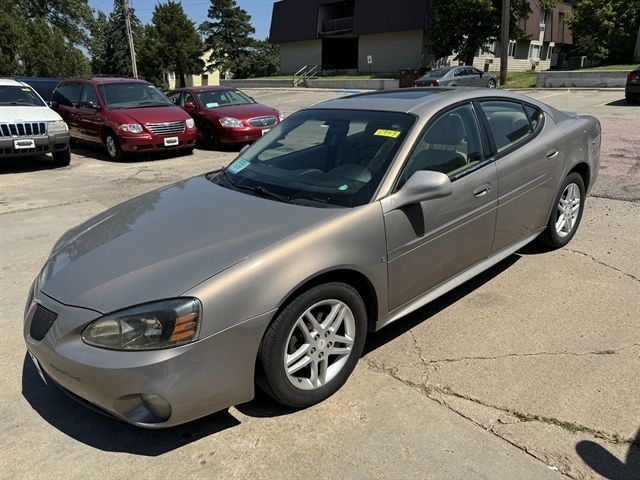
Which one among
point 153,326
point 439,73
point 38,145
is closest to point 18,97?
point 38,145

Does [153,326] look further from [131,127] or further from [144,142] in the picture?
[131,127]

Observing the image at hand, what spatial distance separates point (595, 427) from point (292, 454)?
1517 mm

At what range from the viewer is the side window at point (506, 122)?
3.82 m

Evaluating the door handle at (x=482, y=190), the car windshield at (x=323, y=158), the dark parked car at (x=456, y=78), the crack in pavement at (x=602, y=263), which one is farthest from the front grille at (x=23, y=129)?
the dark parked car at (x=456, y=78)

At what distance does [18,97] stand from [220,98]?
436 cm

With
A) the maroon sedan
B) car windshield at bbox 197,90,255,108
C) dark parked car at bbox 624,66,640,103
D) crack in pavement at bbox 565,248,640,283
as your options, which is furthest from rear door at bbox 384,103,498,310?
dark parked car at bbox 624,66,640,103

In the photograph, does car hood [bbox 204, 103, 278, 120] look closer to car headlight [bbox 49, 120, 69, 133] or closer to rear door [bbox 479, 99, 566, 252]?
car headlight [bbox 49, 120, 69, 133]

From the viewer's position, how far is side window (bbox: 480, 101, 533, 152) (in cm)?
382

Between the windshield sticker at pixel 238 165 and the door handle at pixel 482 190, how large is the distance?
5.38 feet

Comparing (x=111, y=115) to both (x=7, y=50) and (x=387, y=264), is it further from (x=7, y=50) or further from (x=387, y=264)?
(x=7, y=50)

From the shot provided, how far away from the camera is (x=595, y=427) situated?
2.55 m

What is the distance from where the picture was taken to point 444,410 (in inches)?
107

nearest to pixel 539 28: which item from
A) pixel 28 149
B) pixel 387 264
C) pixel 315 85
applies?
pixel 315 85

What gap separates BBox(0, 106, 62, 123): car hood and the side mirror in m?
8.78
